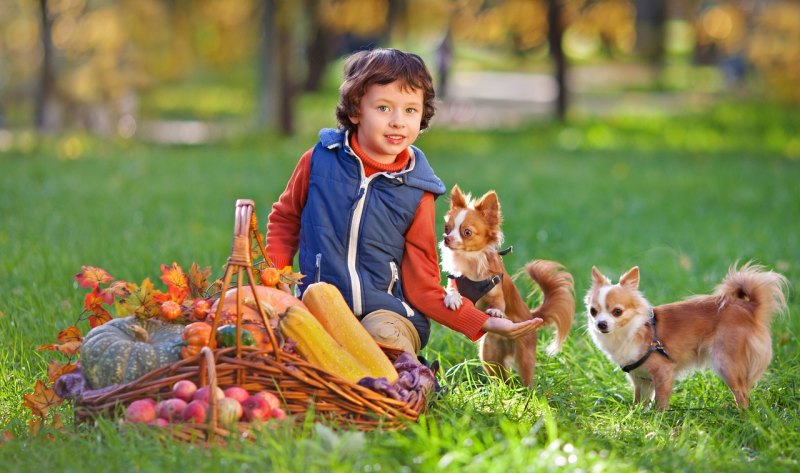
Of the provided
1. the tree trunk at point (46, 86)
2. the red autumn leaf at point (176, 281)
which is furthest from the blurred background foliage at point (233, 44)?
the red autumn leaf at point (176, 281)

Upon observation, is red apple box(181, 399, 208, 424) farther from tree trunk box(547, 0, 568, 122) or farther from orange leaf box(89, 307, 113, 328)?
tree trunk box(547, 0, 568, 122)

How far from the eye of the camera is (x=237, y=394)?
3707mm

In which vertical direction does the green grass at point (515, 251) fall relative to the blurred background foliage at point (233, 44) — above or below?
below

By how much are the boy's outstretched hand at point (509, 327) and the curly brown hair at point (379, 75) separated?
3.13ft

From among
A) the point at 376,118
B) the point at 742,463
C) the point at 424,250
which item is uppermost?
the point at 376,118

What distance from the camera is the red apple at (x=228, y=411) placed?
362 centimetres

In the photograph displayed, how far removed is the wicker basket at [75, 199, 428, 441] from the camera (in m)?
3.71

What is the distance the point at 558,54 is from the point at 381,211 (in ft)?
49.1

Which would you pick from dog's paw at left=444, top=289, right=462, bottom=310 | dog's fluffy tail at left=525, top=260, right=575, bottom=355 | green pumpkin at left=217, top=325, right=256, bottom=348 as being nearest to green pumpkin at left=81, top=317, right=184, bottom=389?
green pumpkin at left=217, top=325, right=256, bottom=348

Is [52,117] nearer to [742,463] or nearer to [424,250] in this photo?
[424,250]

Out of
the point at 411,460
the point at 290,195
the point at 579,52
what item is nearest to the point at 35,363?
the point at 290,195

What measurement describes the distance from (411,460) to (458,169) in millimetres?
9625

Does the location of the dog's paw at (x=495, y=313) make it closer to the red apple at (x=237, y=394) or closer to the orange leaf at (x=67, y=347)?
the red apple at (x=237, y=394)

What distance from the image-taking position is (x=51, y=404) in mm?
4070
